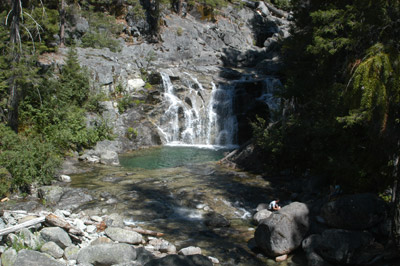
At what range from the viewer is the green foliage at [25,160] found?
9.92 metres

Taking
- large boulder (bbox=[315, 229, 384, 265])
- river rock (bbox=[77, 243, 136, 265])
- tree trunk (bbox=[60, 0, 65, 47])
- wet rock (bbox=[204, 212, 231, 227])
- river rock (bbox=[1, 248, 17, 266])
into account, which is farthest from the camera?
tree trunk (bbox=[60, 0, 65, 47])

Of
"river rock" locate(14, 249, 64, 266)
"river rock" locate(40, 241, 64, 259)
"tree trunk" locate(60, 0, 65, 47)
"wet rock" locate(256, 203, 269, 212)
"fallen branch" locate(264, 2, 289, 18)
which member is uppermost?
"fallen branch" locate(264, 2, 289, 18)

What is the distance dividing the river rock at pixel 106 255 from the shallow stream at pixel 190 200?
141 cm

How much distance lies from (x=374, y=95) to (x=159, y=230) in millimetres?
5888

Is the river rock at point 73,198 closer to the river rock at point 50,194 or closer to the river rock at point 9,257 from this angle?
→ the river rock at point 50,194

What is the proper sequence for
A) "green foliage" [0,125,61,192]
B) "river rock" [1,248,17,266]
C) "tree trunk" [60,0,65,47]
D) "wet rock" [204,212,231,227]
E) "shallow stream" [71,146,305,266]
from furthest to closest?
"tree trunk" [60,0,65,47] → "green foliage" [0,125,61,192] → "wet rock" [204,212,231,227] → "shallow stream" [71,146,305,266] → "river rock" [1,248,17,266]

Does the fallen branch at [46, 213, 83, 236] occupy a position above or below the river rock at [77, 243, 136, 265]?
above

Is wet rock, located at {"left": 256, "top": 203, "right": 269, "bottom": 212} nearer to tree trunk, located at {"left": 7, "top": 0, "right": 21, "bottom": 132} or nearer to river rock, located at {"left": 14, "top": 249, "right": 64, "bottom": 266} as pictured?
river rock, located at {"left": 14, "top": 249, "right": 64, "bottom": 266}

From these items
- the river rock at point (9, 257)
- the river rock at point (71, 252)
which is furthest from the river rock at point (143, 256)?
the river rock at point (9, 257)

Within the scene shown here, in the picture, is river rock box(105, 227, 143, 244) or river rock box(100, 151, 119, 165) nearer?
river rock box(105, 227, 143, 244)

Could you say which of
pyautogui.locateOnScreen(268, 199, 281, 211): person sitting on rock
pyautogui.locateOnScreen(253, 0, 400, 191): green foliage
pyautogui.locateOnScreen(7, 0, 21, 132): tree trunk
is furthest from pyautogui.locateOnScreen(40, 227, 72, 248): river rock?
pyautogui.locateOnScreen(7, 0, 21, 132): tree trunk

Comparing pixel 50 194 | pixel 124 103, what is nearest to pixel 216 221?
pixel 50 194

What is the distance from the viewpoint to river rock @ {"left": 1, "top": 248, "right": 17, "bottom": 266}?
17.5 feet

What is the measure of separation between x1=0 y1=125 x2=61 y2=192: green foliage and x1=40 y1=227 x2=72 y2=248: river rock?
437 cm
